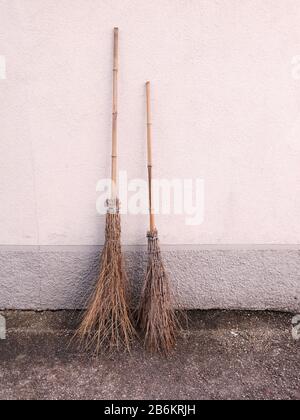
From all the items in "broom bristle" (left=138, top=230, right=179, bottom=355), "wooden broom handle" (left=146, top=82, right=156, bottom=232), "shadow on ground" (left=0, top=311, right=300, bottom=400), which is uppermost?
"wooden broom handle" (left=146, top=82, right=156, bottom=232)

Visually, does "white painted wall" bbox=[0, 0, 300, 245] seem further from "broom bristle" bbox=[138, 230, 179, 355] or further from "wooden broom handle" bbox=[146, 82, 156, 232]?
"broom bristle" bbox=[138, 230, 179, 355]

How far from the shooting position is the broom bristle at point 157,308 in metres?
2.47

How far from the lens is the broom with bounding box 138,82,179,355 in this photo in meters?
2.47

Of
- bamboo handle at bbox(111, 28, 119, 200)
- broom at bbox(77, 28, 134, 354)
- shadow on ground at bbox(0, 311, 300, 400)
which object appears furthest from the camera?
broom at bbox(77, 28, 134, 354)

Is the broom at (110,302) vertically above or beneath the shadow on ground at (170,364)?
above

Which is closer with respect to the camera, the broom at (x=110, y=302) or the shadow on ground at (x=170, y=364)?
the shadow on ground at (x=170, y=364)

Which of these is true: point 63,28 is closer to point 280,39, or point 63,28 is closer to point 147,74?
→ point 147,74

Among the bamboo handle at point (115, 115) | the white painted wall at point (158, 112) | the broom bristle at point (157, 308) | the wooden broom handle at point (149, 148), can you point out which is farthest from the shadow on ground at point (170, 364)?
the bamboo handle at point (115, 115)

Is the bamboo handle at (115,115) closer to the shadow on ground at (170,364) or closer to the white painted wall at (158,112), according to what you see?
the white painted wall at (158,112)

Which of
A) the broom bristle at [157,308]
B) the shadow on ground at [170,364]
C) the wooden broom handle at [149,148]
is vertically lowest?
the shadow on ground at [170,364]

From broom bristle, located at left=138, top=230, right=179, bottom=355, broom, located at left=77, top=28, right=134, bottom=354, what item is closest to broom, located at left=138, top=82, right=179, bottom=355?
broom bristle, located at left=138, top=230, right=179, bottom=355

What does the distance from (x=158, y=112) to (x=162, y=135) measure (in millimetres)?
163

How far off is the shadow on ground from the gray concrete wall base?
11 cm
